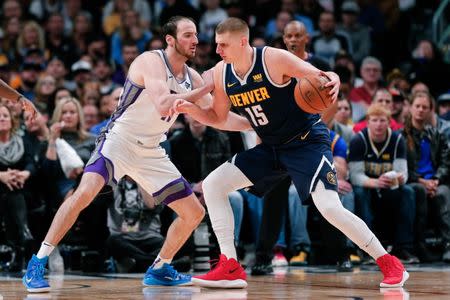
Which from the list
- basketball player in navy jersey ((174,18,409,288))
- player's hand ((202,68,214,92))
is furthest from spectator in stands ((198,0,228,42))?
basketball player in navy jersey ((174,18,409,288))

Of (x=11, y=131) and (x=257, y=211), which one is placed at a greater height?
(x=11, y=131)

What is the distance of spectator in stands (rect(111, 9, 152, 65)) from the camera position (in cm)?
1491

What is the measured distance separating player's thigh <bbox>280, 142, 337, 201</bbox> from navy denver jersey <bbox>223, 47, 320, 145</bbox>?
137 mm

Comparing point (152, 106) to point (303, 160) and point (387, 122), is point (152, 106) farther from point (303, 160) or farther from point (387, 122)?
point (387, 122)

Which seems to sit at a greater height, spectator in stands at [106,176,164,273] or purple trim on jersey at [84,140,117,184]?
purple trim on jersey at [84,140,117,184]

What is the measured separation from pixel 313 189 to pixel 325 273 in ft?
6.38

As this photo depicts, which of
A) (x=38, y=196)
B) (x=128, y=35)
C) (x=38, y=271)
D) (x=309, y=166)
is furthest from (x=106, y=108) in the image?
(x=309, y=166)

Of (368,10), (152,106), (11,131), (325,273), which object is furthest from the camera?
(368,10)

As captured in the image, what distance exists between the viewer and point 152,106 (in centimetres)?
761

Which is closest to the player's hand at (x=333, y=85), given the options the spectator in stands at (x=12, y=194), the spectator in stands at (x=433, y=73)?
the spectator in stands at (x=12, y=194)

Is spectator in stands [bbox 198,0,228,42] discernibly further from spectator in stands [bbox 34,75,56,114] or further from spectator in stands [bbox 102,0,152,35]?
spectator in stands [bbox 34,75,56,114]

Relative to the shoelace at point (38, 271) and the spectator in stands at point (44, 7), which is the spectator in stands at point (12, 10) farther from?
the shoelace at point (38, 271)

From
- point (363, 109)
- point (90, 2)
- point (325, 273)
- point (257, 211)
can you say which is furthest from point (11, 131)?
point (90, 2)

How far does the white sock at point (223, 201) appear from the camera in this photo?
7574 mm
